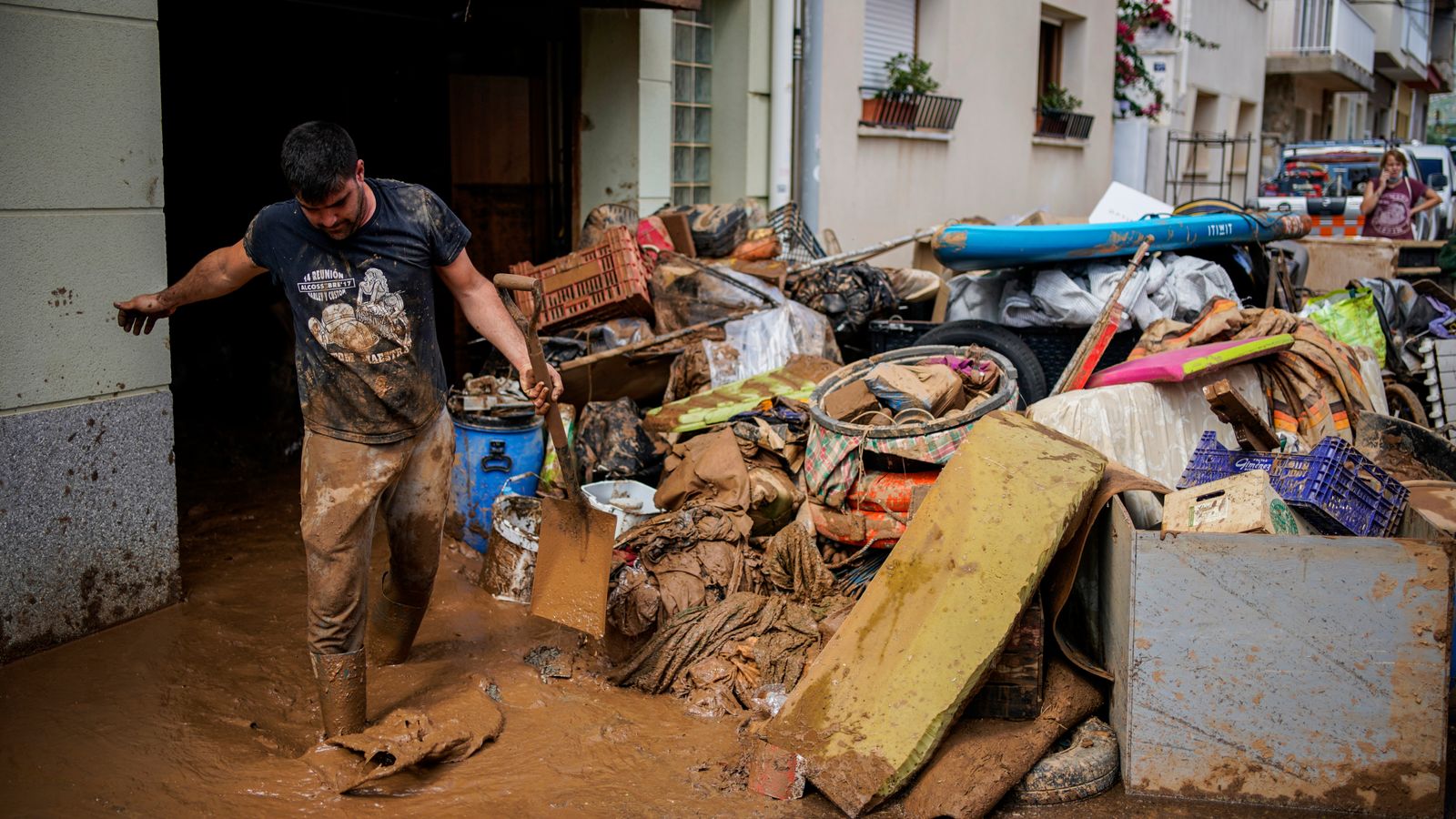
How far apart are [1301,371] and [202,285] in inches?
193

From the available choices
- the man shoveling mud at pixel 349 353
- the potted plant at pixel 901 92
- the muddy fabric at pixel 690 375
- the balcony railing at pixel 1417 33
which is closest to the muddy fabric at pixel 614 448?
the muddy fabric at pixel 690 375

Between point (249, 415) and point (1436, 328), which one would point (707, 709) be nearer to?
point (249, 415)

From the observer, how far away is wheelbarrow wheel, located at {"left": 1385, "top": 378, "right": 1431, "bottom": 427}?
638cm

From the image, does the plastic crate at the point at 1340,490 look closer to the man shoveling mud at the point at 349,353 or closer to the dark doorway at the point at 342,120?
the man shoveling mud at the point at 349,353

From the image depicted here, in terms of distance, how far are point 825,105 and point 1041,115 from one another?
5.44 meters

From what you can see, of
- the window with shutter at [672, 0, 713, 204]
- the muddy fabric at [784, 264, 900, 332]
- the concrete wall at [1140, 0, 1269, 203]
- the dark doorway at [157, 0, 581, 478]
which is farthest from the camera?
the concrete wall at [1140, 0, 1269, 203]

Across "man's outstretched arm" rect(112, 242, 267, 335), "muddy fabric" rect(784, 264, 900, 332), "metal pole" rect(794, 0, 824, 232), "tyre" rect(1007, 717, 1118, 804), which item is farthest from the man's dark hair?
"metal pole" rect(794, 0, 824, 232)

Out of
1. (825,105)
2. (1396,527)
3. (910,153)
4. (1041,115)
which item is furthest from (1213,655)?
(1041,115)

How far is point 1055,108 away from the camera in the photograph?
1359 centimetres

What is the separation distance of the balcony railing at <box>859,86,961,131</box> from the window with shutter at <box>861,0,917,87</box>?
0.60 ft

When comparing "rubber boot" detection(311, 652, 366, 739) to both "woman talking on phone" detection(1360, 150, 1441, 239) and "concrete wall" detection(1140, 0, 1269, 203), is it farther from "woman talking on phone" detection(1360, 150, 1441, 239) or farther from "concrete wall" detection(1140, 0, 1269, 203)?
"concrete wall" detection(1140, 0, 1269, 203)

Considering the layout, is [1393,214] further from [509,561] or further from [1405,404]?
[509,561]

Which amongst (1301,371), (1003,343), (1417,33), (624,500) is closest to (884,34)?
(1003,343)

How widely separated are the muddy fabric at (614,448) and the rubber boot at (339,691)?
2.03 m
